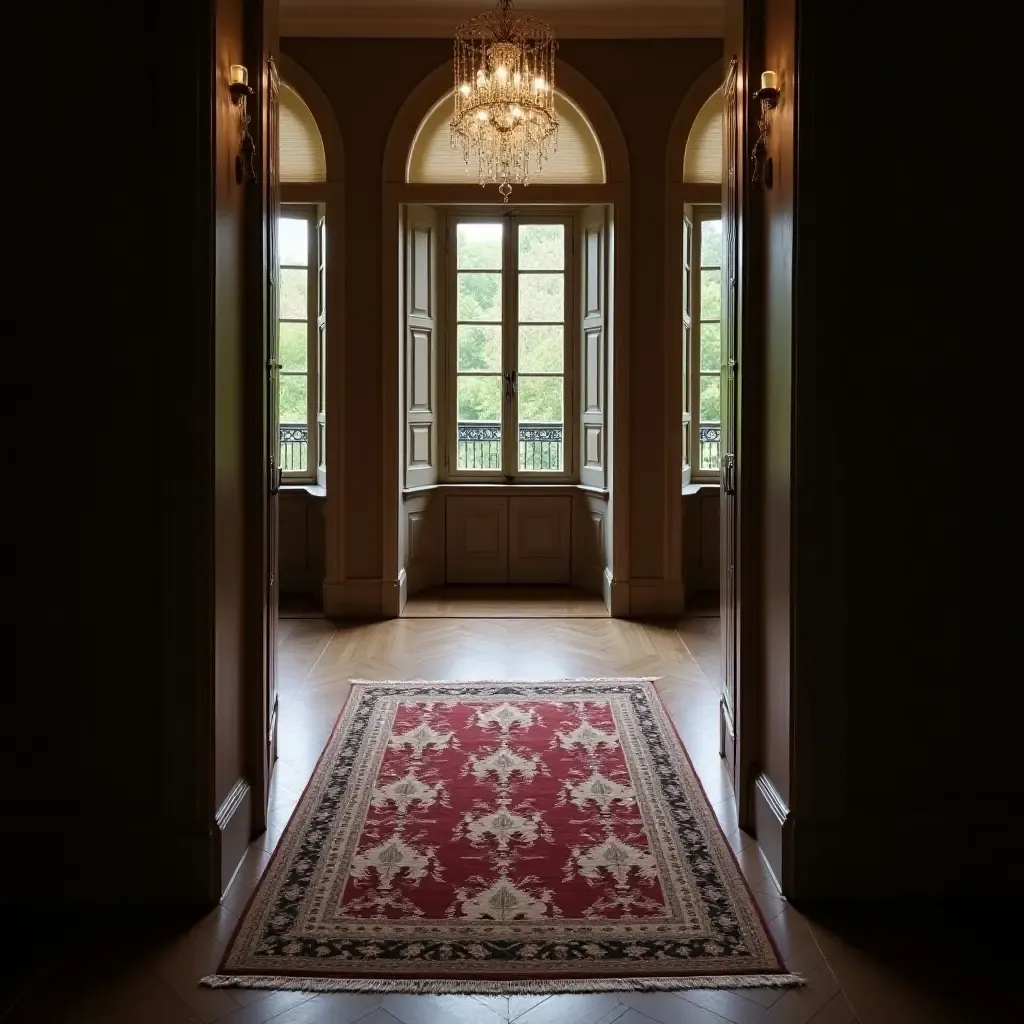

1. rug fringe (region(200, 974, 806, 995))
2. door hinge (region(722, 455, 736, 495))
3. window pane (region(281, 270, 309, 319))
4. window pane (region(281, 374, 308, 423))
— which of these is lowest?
rug fringe (region(200, 974, 806, 995))

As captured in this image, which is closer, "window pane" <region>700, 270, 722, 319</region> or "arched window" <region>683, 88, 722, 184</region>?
"arched window" <region>683, 88, 722, 184</region>

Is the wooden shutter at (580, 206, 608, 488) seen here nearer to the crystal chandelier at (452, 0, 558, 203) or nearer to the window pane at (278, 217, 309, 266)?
the crystal chandelier at (452, 0, 558, 203)

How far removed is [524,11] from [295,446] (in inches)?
132

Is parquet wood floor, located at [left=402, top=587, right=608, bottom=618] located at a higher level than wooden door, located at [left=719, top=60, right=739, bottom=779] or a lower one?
lower

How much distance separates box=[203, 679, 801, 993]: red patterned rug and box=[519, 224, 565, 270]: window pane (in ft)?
14.1

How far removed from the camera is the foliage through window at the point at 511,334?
7.93m

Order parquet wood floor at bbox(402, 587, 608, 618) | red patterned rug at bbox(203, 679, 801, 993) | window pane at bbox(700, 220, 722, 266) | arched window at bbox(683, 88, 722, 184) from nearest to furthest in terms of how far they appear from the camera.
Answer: red patterned rug at bbox(203, 679, 801, 993) → arched window at bbox(683, 88, 722, 184) → parquet wood floor at bbox(402, 587, 608, 618) → window pane at bbox(700, 220, 722, 266)

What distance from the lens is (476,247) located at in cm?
794

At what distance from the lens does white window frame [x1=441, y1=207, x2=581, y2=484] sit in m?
7.91

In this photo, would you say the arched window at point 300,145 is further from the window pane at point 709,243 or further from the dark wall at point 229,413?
the dark wall at point 229,413

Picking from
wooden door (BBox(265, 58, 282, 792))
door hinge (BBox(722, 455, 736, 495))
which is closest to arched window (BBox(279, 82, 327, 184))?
wooden door (BBox(265, 58, 282, 792))
